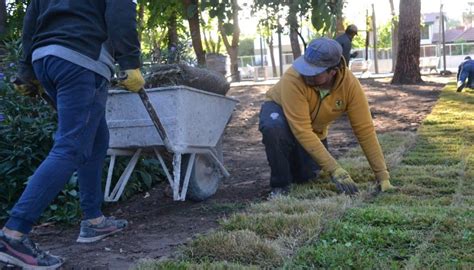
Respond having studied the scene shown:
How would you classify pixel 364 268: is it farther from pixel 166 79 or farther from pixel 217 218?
pixel 166 79

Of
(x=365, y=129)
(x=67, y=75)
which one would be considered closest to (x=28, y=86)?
(x=67, y=75)

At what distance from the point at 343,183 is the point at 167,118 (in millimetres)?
1347

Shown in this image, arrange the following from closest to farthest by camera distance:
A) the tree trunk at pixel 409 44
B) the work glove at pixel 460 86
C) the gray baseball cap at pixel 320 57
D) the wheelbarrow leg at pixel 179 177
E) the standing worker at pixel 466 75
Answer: the wheelbarrow leg at pixel 179 177 < the gray baseball cap at pixel 320 57 < the work glove at pixel 460 86 < the standing worker at pixel 466 75 < the tree trunk at pixel 409 44

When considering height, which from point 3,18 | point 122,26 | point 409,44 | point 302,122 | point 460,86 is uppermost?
point 3,18

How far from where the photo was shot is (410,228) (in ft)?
11.5

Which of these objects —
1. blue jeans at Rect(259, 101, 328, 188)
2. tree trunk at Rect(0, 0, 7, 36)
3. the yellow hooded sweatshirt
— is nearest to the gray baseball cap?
the yellow hooded sweatshirt

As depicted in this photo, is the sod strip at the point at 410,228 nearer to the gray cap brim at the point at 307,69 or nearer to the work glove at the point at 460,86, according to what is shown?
the gray cap brim at the point at 307,69

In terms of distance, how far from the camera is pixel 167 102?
4219 millimetres

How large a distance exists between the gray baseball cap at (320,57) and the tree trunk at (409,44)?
12390 millimetres

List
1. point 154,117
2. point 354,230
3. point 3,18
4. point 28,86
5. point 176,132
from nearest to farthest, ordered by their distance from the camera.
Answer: point 354,230 < point 28,86 < point 154,117 < point 176,132 < point 3,18

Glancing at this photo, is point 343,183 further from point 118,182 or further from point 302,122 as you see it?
point 118,182

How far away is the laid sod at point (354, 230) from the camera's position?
296 centimetres

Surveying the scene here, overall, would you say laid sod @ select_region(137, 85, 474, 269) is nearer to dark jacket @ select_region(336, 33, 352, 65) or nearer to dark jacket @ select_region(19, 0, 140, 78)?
dark jacket @ select_region(19, 0, 140, 78)

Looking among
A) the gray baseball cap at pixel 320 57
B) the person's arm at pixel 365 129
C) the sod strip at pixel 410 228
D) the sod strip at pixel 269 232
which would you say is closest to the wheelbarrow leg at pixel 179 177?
the sod strip at pixel 269 232
